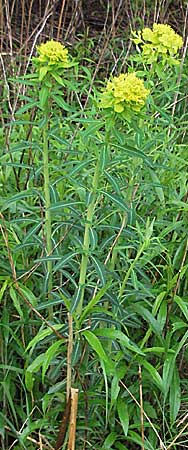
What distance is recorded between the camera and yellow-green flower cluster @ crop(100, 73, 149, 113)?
65.6 inches

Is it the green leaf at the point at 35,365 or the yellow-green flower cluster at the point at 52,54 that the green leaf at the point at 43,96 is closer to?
the yellow-green flower cluster at the point at 52,54

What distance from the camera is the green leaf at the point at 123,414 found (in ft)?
6.24

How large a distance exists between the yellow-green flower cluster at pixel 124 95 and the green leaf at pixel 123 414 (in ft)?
2.84

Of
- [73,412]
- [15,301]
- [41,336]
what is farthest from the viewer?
[15,301]

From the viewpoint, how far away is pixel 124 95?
1.67 meters

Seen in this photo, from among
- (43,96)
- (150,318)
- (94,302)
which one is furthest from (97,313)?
(43,96)

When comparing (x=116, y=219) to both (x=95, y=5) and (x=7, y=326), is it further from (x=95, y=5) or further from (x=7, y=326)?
(x=95, y=5)

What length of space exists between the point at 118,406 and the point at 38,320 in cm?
36

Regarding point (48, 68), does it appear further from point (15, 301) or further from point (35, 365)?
point (35, 365)

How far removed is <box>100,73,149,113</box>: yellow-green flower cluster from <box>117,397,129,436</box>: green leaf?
2.84ft

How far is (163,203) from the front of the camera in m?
2.37

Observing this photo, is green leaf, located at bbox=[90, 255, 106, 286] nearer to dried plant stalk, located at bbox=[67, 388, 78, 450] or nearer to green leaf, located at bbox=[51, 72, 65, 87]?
dried plant stalk, located at bbox=[67, 388, 78, 450]

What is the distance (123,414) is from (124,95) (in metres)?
0.91

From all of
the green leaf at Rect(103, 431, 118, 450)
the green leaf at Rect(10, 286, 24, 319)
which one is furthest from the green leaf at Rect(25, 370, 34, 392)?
the green leaf at Rect(103, 431, 118, 450)
